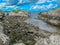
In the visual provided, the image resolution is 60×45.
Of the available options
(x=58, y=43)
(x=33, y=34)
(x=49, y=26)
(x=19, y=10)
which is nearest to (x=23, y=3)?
(x=19, y=10)

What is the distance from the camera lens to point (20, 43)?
7.06 feet

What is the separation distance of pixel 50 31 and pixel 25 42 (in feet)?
1.77

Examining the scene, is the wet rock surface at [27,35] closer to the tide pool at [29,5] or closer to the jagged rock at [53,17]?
the jagged rock at [53,17]

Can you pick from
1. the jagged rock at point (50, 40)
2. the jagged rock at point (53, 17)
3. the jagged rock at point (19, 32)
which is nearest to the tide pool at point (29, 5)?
the jagged rock at point (53, 17)

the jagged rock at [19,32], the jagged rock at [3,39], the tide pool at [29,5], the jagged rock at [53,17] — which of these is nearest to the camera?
the jagged rock at [3,39]

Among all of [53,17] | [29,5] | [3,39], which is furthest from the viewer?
[29,5]

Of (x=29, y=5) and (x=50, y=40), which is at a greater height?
(x=29, y=5)

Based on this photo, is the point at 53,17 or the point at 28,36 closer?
the point at 28,36

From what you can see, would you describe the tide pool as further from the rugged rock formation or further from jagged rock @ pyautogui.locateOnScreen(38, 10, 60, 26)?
the rugged rock formation

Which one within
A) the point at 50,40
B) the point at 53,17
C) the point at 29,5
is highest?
the point at 29,5

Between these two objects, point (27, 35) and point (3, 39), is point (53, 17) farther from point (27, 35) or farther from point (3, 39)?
point (3, 39)

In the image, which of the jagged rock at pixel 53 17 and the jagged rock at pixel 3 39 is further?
the jagged rock at pixel 53 17

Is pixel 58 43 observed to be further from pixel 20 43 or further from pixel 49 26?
pixel 49 26

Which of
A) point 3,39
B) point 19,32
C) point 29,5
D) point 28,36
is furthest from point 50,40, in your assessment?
point 29,5
